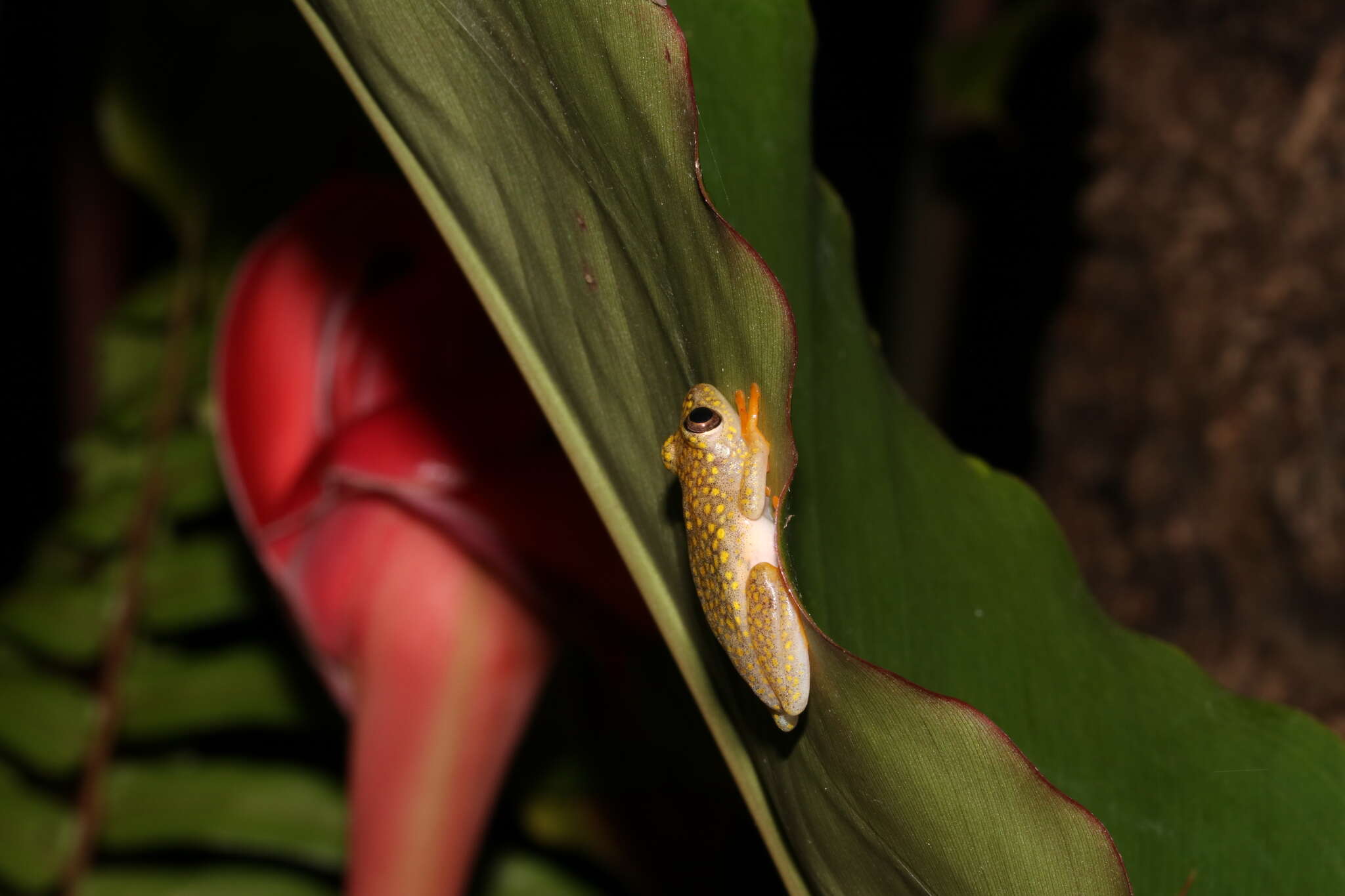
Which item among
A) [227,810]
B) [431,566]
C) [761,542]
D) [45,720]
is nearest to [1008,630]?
[761,542]

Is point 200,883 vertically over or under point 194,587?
under

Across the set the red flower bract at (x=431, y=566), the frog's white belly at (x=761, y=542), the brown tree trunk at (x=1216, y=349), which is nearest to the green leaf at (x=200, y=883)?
the red flower bract at (x=431, y=566)

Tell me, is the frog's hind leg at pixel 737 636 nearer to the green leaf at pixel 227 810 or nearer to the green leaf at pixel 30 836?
the green leaf at pixel 227 810

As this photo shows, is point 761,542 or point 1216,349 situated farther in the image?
point 1216,349

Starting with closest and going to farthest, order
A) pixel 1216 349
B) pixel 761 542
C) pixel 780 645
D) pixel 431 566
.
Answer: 1. pixel 780 645
2. pixel 761 542
3. pixel 431 566
4. pixel 1216 349

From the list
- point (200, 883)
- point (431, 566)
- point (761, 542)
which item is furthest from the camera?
point (200, 883)

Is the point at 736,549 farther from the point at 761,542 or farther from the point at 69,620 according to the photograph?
the point at 69,620

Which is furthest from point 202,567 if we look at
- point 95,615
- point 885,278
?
point 885,278
